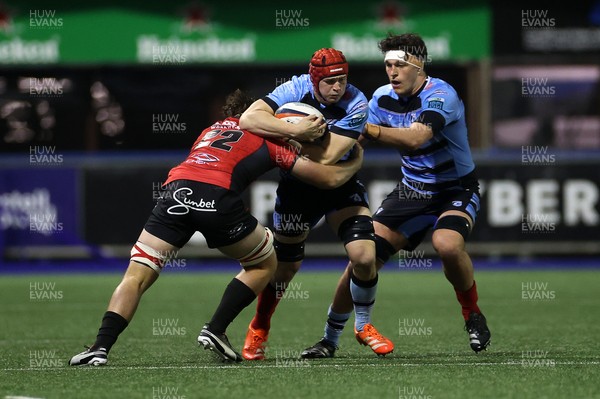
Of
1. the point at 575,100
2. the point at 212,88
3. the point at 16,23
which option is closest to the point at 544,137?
the point at 575,100

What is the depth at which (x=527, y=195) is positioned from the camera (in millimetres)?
17922

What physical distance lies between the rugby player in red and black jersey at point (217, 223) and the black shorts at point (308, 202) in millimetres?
430

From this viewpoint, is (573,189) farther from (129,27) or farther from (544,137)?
(129,27)

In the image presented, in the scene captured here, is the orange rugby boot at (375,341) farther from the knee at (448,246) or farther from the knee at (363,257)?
the knee at (448,246)

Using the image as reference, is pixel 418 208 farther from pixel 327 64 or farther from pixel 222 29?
pixel 222 29

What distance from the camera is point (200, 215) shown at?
7.94m

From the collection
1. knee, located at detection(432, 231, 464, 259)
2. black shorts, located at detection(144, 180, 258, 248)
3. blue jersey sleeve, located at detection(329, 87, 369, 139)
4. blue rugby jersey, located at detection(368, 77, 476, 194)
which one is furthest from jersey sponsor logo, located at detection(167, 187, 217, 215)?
blue rugby jersey, located at detection(368, 77, 476, 194)

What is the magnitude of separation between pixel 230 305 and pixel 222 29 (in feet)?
41.1

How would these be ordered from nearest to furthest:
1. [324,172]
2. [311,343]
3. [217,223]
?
[217,223] < [324,172] < [311,343]

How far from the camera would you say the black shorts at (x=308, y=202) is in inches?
344

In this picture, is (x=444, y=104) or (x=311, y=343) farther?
(x=311, y=343)

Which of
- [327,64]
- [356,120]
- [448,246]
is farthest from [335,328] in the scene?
[327,64]

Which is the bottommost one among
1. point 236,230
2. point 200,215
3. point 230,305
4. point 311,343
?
point 311,343

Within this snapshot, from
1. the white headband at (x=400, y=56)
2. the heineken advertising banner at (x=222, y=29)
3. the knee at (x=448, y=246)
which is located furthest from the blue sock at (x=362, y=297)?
the heineken advertising banner at (x=222, y=29)
